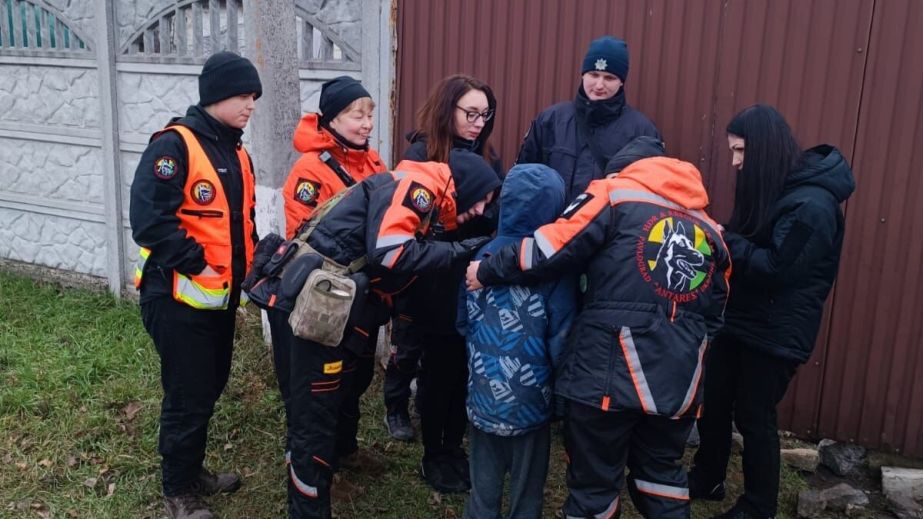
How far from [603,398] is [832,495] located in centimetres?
193

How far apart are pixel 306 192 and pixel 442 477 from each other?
1.63 m

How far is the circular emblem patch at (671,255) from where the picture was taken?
9.01 ft

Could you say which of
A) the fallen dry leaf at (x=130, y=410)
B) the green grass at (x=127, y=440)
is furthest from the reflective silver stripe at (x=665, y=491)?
the fallen dry leaf at (x=130, y=410)

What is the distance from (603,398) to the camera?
275 cm

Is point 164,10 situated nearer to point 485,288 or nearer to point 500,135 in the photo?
point 500,135

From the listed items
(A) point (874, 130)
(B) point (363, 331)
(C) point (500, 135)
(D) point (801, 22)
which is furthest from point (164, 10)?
(A) point (874, 130)

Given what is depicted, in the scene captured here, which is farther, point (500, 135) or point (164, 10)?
point (164, 10)

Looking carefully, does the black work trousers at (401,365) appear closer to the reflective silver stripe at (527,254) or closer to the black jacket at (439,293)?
the black jacket at (439,293)

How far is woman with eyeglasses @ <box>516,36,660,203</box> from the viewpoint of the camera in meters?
3.95

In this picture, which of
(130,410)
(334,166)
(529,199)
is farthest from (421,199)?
(130,410)

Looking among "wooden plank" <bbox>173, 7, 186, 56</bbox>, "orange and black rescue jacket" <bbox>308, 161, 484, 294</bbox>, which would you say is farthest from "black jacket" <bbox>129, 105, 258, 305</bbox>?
"wooden plank" <bbox>173, 7, 186, 56</bbox>

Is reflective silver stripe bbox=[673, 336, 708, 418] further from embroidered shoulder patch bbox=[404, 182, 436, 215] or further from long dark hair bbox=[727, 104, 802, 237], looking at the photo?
embroidered shoulder patch bbox=[404, 182, 436, 215]

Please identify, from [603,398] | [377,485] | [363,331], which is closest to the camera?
[603,398]

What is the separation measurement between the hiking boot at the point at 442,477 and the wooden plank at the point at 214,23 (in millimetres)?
3706
